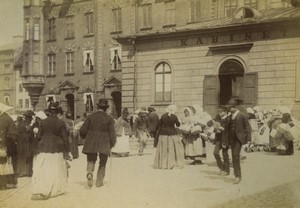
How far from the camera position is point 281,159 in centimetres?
444

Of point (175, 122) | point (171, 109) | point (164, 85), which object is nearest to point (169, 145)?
point (175, 122)

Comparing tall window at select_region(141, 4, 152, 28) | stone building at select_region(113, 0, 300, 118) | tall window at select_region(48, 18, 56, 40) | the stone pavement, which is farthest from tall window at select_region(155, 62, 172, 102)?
tall window at select_region(141, 4, 152, 28)

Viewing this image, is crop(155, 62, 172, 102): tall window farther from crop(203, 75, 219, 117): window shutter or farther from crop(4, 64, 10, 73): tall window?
crop(4, 64, 10, 73): tall window

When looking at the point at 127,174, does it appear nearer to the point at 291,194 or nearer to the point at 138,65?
the point at 291,194

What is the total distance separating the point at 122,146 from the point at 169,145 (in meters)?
1.65

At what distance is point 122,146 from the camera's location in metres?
7.29

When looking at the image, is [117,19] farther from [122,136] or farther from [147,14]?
[122,136]

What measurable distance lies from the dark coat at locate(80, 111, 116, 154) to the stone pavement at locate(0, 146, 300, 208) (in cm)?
31

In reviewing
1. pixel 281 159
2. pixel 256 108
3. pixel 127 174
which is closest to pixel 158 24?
pixel 256 108

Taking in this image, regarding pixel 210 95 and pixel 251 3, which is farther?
pixel 210 95

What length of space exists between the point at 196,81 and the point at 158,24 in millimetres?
2626

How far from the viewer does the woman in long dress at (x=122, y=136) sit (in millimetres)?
7238

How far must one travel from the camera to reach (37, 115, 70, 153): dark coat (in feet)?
13.6

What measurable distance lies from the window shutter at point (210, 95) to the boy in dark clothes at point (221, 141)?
0.32 metres
